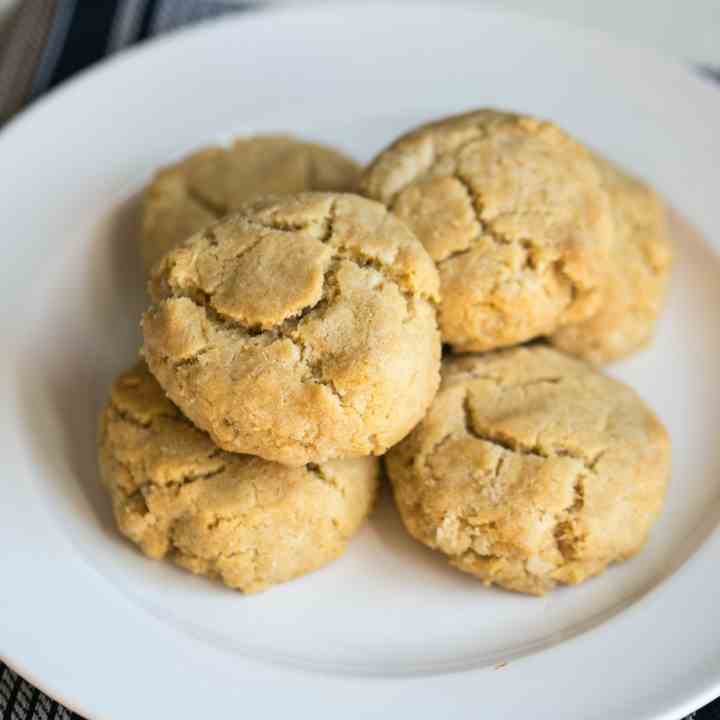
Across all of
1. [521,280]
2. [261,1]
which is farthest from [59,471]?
[261,1]

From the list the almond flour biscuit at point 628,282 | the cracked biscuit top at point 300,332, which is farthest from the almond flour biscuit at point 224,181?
the almond flour biscuit at point 628,282

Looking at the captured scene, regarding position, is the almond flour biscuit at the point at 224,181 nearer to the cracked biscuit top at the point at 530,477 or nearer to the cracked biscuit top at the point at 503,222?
the cracked biscuit top at the point at 503,222

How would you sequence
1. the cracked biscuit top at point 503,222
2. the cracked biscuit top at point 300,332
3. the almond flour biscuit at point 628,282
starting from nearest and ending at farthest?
1. the cracked biscuit top at point 300,332
2. the cracked biscuit top at point 503,222
3. the almond flour biscuit at point 628,282

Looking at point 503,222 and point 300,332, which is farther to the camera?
point 503,222

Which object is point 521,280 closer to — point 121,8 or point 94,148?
point 94,148

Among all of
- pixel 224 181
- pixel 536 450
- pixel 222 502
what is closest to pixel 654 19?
pixel 224 181

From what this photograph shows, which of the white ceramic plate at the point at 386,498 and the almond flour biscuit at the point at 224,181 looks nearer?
the white ceramic plate at the point at 386,498

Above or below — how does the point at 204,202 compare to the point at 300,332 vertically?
below

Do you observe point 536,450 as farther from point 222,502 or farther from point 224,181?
point 224,181
